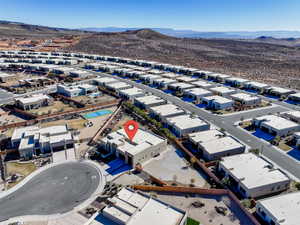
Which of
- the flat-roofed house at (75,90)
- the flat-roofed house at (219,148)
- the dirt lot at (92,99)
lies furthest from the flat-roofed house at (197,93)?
the flat-roofed house at (75,90)

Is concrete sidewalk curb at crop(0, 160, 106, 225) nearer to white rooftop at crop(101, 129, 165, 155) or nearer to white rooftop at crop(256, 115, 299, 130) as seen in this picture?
white rooftop at crop(101, 129, 165, 155)

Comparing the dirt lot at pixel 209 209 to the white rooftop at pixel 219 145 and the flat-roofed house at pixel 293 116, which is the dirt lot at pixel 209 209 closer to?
the white rooftop at pixel 219 145

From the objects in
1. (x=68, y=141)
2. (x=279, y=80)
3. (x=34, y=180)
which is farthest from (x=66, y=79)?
(x=279, y=80)

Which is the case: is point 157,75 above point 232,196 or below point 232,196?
above

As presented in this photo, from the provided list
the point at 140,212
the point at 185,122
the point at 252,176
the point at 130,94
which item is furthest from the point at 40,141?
the point at 252,176

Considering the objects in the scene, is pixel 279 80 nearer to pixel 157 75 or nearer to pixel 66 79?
pixel 157 75

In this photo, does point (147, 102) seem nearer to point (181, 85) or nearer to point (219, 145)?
point (181, 85)

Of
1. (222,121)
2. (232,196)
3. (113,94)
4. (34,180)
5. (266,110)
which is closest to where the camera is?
(232,196)

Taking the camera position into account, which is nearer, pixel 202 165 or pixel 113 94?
pixel 202 165
